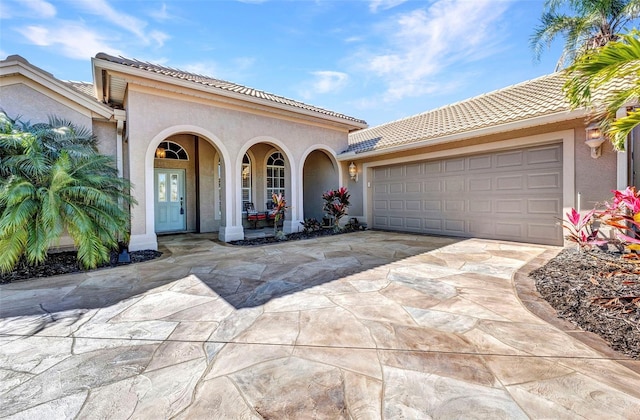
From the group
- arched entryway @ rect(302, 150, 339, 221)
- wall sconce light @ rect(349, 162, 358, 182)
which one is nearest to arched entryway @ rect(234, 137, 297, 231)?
arched entryway @ rect(302, 150, 339, 221)

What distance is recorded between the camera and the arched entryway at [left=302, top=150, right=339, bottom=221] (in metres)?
11.5

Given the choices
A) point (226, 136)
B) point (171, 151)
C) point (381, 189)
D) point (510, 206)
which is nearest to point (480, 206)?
point (510, 206)

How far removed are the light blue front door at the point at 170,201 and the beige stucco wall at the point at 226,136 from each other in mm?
842

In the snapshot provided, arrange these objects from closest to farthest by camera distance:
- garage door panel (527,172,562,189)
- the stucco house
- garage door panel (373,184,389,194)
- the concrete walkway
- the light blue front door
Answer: the concrete walkway, the stucco house, garage door panel (527,172,562,189), the light blue front door, garage door panel (373,184,389,194)

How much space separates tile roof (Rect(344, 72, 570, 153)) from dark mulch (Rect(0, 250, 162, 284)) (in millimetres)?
7875

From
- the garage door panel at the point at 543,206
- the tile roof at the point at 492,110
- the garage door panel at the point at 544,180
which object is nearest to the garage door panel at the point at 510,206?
the garage door panel at the point at 543,206

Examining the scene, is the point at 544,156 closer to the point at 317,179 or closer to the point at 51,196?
the point at 317,179

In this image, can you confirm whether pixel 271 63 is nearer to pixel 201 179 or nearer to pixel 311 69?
pixel 311 69

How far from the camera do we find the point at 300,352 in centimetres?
238

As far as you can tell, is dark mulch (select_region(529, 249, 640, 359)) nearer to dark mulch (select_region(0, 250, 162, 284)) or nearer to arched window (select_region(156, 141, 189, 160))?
dark mulch (select_region(0, 250, 162, 284))

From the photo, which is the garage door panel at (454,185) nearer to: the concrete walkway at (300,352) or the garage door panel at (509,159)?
the garage door panel at (509,159)

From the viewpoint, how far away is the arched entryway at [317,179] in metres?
11.5

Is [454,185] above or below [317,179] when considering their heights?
below

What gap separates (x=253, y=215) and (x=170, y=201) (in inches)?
118
